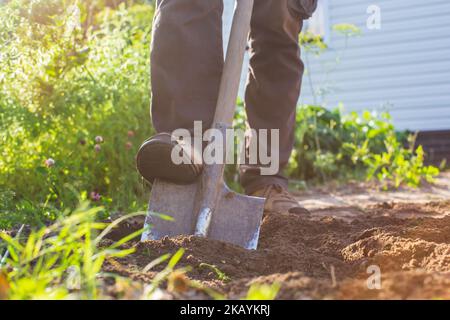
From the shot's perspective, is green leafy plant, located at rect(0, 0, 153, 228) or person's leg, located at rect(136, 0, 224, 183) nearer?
person's leg, located at rect(136, 0, 224, 183)

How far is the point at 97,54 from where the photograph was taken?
388cm

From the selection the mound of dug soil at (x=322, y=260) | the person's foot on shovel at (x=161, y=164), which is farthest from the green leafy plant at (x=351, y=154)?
the person's foot on shovel at (x=161, y=164)

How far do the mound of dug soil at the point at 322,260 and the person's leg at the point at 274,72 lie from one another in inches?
23.9

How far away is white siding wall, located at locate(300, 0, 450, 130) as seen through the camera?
7.94 metres

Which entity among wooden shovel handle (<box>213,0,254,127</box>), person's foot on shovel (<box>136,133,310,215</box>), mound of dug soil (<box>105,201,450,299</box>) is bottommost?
mound of dug soil (<box>105,201,450,299</box>)

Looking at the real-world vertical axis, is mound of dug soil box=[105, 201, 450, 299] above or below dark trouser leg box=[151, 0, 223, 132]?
below

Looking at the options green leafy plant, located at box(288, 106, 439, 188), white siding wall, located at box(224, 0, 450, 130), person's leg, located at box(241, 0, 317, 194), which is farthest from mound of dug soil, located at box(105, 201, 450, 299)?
white siding wall, located at box(224, 0, 450, 130)

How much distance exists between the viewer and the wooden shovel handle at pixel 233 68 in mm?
2357

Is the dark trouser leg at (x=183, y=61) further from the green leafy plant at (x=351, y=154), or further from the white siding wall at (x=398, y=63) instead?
the white siding wall at (x=398, y=63)

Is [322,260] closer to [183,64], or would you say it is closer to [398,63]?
[183,64]

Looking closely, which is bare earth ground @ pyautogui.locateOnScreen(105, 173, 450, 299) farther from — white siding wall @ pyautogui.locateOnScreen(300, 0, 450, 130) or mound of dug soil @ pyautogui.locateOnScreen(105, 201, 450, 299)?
white siding wall @ pyautogui.locateOnScreen(300, 0, 450, 130)

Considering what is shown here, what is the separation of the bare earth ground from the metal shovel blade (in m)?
0.09
